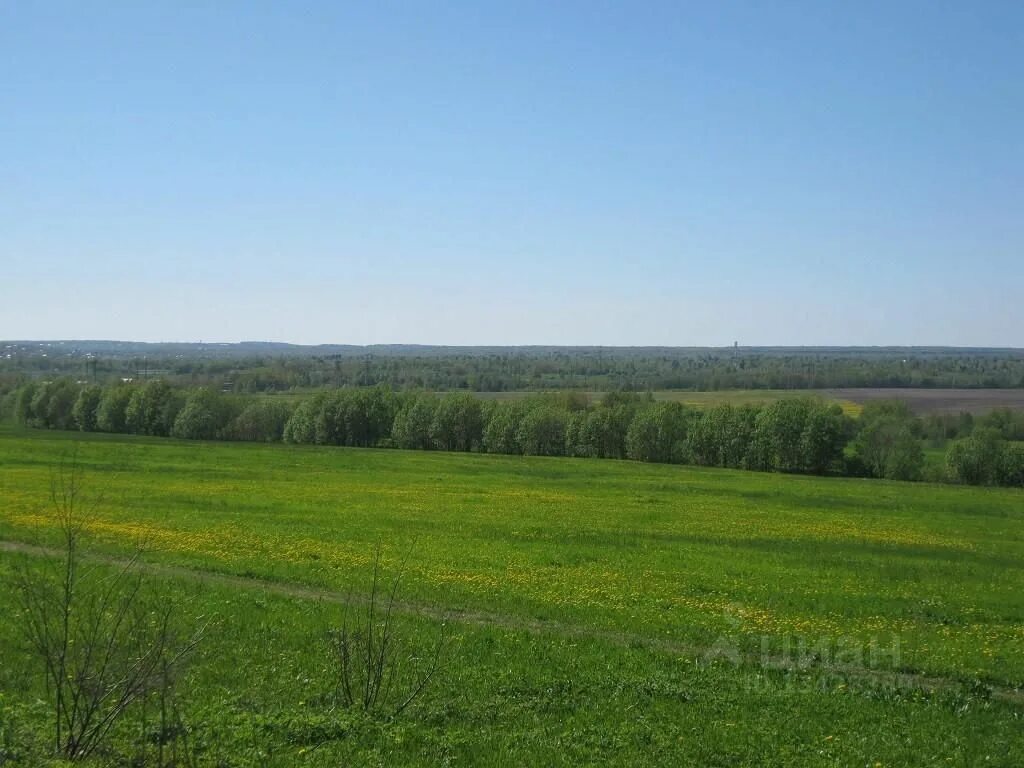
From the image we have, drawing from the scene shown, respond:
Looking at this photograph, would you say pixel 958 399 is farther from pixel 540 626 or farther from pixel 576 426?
pixel 540 626

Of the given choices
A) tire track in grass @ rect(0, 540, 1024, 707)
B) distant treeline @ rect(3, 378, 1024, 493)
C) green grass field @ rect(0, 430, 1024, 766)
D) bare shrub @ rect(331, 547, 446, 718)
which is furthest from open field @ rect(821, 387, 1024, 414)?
bare shrub @ rect(331, 547, 446, 718)

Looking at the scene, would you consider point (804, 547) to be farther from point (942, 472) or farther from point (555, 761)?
point (942, 472)

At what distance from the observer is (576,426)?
8931 cm

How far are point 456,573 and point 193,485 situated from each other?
25.5 metres

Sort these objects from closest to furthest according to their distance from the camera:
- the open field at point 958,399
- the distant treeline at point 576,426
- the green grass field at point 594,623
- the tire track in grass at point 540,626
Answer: the green grass field at point 594,623 → the tire track in grass at point 540,626 → the distant treeline at point 576,426 → the open field at point 958,399

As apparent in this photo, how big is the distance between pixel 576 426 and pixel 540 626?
71.8 m

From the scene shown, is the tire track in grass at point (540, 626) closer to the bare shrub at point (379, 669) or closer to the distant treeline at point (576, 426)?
the bare shrub at point (379, 669)

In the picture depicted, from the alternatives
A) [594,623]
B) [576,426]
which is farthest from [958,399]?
[594,623]

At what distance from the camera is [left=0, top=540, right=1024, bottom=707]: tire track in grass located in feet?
47.8

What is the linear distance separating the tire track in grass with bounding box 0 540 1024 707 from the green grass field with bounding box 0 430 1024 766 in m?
0.08

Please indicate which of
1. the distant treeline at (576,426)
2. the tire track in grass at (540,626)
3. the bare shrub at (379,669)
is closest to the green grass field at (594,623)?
the tire track in grass at (540,626)

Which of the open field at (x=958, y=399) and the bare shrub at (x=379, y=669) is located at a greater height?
the open field at (x=958, y=399)

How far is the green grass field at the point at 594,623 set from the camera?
11.4m

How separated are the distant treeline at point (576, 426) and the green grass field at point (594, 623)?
33199 mm
